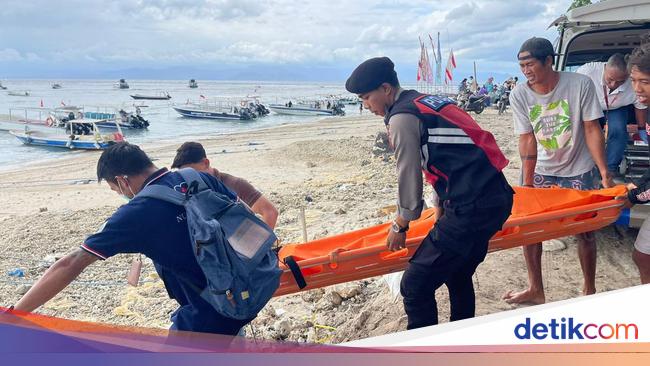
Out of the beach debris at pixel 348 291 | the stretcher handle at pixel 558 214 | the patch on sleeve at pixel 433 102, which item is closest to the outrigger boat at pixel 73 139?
the beach debris at pixel 348 291

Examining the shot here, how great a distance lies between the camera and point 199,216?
2137 millimetres

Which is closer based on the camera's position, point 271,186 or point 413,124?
point 413,124

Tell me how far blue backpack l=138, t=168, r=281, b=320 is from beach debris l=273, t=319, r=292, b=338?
174 centimetres

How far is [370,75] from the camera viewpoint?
269cm

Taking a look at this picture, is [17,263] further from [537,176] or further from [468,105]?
[468,105]

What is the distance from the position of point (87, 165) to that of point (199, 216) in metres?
19.2

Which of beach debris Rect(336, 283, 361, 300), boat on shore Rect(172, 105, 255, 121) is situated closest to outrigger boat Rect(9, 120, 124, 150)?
boat on shore Rect(172, 105, 255, 121)

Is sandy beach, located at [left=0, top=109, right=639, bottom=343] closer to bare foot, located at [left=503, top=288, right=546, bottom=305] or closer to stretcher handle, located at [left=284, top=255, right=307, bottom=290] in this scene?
bare foot, located at [left=503, top=288, right=546, bottom=305]

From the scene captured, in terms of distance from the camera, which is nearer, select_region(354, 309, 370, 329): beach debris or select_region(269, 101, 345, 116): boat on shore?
select_region(354, 309, 370, 329): beach debris

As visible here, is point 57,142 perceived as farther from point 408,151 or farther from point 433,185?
point 408,151

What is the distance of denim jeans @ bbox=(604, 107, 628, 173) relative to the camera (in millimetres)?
4730

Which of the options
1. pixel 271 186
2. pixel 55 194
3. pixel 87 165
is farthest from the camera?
pixel 87 165

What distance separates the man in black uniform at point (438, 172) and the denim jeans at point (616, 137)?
2.53m

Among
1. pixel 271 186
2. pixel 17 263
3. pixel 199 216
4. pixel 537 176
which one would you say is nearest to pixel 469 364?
pixel 199 216
